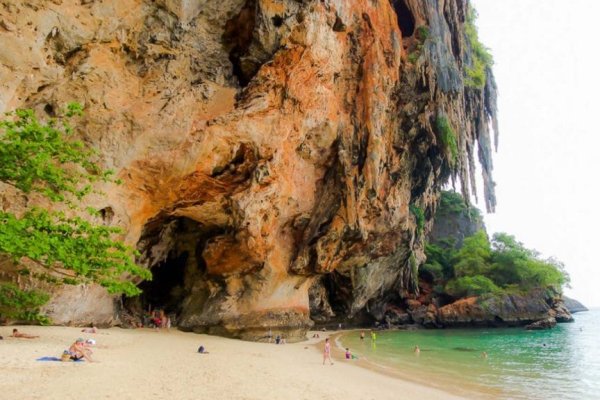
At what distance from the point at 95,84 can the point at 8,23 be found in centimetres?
335

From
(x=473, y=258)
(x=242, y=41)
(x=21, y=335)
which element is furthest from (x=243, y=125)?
(x=473, y=258)

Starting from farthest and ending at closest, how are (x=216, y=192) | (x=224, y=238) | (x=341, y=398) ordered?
(x=224, y=238) < (x=216, y=192) < (x=341, y=398)

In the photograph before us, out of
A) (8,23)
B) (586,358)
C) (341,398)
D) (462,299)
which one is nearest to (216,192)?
(8,23)

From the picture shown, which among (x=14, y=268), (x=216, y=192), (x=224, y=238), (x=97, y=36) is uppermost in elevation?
(x=97, y=36)

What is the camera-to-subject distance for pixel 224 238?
60.6ft

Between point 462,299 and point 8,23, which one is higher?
point 8,23

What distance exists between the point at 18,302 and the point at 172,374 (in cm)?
512

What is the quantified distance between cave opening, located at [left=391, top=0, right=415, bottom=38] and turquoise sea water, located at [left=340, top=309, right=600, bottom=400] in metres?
20.3

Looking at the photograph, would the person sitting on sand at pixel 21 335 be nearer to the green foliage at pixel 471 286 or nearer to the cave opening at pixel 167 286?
the cave opening at pixel 167 286

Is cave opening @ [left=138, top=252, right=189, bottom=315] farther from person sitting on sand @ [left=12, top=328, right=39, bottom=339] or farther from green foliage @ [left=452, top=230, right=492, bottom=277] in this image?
green foliage @ [left=452, top=230, right=492, bottom=277]

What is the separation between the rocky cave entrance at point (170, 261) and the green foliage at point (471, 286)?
89.2ft

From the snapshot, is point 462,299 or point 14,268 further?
point 462,299

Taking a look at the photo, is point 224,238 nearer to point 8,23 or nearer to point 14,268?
point 14,268

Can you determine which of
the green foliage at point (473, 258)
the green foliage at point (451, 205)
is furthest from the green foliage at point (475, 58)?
the green foliage at point (451, 205)
